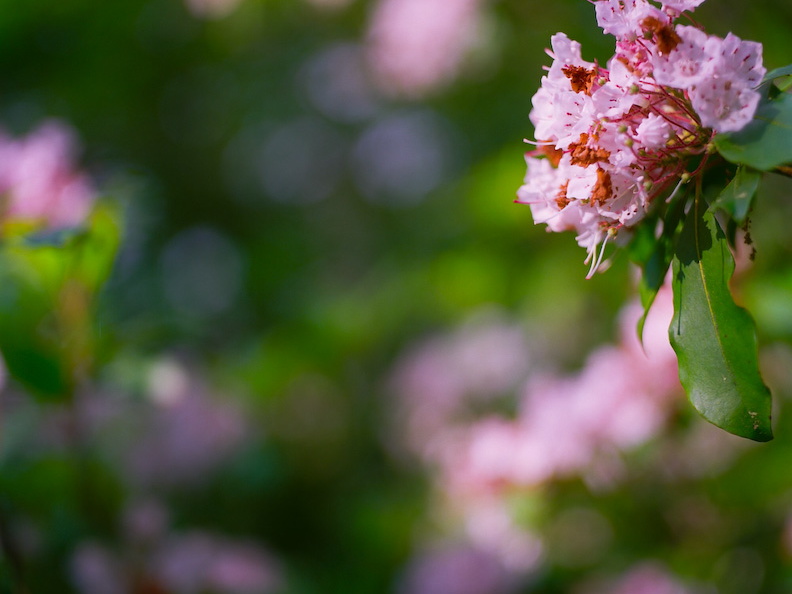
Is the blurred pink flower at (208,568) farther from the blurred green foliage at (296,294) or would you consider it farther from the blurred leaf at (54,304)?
the blurred leaf at (54,304)

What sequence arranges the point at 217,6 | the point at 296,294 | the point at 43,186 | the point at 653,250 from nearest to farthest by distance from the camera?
1. the point at 653,250
2. the point at 43,186
3. the point at 217,6
4. the point at 296,294

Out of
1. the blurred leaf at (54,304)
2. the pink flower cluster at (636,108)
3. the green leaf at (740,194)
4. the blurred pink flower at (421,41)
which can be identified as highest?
the blurred pink flower at (421,41)

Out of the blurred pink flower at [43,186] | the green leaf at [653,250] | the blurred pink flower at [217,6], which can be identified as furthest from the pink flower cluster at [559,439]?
the blurred pink flower at [217,6]

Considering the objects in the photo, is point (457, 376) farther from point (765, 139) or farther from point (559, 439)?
point (765, 139)

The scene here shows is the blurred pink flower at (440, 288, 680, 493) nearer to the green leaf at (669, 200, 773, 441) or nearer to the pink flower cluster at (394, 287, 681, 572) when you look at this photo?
the pink flower cluster at (394, 287, 681, 572)

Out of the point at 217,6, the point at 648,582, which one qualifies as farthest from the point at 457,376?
the point at 217,6

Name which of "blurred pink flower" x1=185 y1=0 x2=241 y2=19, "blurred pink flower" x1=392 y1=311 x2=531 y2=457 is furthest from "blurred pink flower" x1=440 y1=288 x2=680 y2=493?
"blurred pink flower" x1=185 y1=0 x2=241 y2=19
